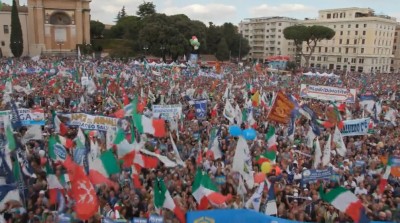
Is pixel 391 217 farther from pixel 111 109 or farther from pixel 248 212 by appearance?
pixel 111 109

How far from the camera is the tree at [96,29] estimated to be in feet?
267

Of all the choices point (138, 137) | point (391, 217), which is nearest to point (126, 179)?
point (138, 137)

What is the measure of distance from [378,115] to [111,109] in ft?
37.1

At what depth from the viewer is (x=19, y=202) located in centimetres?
755

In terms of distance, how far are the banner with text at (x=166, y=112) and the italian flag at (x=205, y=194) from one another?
6359 mm

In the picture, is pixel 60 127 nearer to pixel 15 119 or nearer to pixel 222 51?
pixel 15 119

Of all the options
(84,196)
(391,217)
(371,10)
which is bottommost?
(391,217)

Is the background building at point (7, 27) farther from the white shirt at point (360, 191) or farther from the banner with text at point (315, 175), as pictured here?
the white shirt at point (360, 191)

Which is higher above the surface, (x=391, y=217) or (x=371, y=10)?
(x=371, y=10)

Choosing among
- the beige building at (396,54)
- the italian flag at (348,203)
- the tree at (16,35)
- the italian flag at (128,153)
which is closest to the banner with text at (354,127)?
the italian flag at (348,203)

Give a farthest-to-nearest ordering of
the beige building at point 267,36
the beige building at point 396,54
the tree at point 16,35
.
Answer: the beige building at point 267,36 < the beige building at point 396,54 < the tree at point 16,35

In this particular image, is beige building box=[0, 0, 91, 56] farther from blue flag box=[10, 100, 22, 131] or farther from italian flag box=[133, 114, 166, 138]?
italian flag box=[133, 114, 166, 138]

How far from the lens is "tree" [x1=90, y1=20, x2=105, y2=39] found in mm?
81500

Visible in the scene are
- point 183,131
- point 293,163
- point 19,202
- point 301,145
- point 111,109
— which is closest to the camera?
point 19,202
